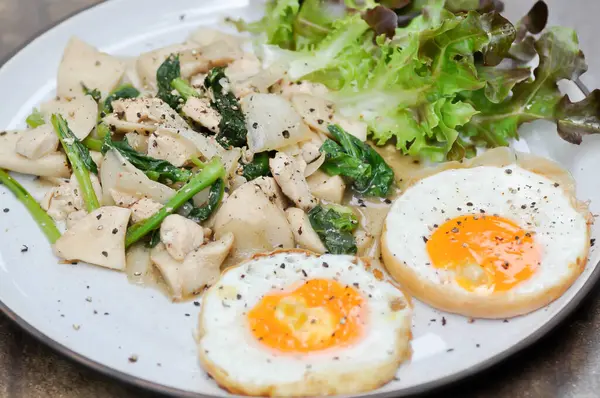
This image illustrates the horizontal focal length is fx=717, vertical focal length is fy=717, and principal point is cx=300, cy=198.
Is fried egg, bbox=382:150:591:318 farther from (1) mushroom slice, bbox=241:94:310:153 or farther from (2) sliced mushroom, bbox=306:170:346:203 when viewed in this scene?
(1) mushroom slice, bbox=241:94:310:153

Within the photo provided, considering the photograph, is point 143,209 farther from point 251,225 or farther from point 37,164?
point 37,164

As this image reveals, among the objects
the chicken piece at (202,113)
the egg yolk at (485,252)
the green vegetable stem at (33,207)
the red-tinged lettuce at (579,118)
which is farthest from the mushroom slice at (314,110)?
the green vegetable stem at (33,207)

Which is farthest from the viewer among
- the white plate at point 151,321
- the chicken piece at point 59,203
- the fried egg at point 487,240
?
the chicken piece at point 59,203

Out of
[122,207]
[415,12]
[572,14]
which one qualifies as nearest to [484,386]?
[122,207]

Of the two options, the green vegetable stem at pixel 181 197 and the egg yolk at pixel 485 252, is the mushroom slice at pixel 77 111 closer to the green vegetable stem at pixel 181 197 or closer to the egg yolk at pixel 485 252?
the green vegetable stem at pixel 181 197

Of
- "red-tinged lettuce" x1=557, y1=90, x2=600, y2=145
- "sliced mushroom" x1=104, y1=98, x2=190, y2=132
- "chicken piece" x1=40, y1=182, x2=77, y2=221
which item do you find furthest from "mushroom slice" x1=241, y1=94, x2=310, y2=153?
"red-tinged lettuce" x1=557, y1=90, x2=600, y2=145
